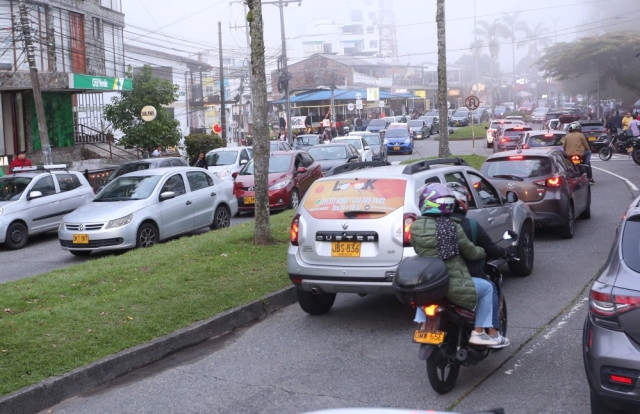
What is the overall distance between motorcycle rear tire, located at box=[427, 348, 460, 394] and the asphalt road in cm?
8

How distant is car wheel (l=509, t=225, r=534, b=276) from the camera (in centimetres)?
982

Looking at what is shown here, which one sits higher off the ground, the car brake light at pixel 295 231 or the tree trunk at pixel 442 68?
the tree trunk at pixel 442 68

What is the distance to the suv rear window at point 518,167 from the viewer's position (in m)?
13.0

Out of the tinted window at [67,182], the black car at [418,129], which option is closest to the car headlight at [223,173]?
the tinted window at [67,182]

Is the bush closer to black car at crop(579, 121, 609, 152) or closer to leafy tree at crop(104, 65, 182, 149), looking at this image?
leafy tree at crop(104, 65, 182, 149)

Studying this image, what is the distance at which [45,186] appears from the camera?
17.3 meters

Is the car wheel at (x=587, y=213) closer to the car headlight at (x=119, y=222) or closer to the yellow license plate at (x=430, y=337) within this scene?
the car headlight at (x=119, y=222)

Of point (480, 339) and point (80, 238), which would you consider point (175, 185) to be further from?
point (480, 339)

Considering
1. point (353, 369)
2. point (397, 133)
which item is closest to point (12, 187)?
point (353, 369)

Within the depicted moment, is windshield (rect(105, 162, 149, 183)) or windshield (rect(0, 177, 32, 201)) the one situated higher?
windshield (rect(105, 162, 149, 183))

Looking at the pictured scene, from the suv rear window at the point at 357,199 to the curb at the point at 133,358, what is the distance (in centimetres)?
149

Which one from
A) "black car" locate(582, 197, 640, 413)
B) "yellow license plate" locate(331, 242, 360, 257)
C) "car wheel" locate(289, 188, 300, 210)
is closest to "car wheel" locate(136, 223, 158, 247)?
"car wheel" locate(289, 188, 300, 210)

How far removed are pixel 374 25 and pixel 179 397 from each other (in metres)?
201

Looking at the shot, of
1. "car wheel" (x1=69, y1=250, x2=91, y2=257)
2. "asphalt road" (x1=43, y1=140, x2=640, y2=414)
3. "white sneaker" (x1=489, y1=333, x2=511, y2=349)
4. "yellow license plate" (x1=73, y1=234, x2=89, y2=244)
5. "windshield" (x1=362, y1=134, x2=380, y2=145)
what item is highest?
"windshield" (x1=362, y1=134, x2=380, y2=145)
